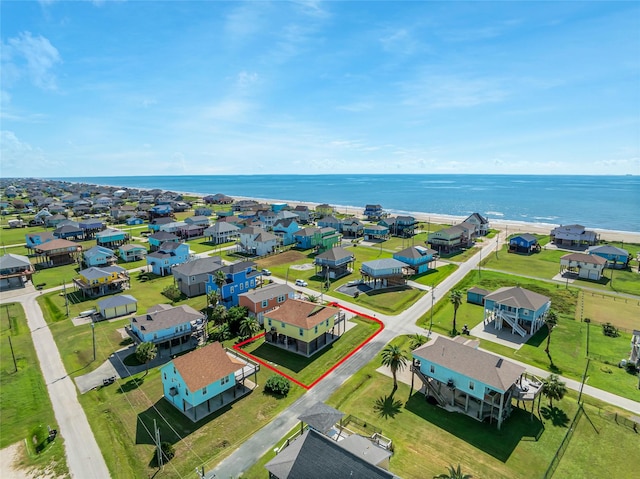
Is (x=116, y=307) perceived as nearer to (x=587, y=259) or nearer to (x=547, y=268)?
(x=547, y=268)

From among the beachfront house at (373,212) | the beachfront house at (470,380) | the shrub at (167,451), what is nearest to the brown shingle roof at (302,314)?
the beachfront house at (470,380)

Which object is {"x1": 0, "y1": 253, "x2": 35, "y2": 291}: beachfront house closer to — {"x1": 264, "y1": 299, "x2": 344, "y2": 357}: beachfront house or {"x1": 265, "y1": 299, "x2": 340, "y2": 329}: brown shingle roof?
{"x1": 264, "y1": 299, "x2": 344, "y2": 357}: beachfront house

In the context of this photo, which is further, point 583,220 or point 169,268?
point 583,220

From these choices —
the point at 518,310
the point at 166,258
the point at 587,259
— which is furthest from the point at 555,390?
the point at 166,258

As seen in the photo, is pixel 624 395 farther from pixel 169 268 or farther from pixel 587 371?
pixel 169 268

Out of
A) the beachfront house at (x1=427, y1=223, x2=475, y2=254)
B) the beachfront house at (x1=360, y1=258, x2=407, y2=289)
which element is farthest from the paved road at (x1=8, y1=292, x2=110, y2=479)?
the beachfront house at (x1=427, y1=223, x2=475, y2=254)

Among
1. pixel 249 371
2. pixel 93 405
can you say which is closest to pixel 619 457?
pixel 249 371

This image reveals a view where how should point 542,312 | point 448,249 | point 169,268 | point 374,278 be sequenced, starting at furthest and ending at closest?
point 448,249
point 169,268
point 374,278
point 542,312
